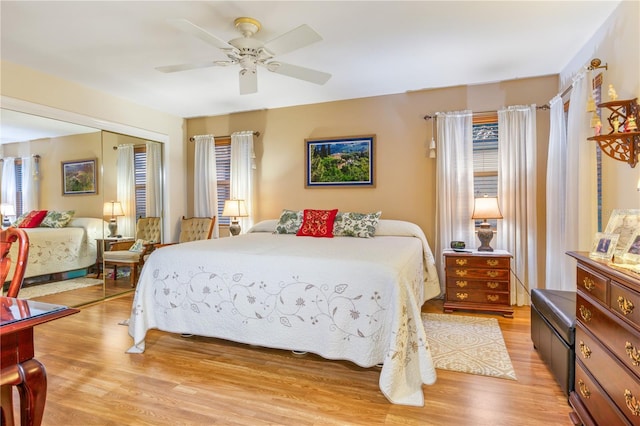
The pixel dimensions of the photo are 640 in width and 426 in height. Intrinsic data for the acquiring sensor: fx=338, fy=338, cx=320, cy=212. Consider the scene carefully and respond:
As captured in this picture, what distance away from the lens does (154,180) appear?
16.4 ft

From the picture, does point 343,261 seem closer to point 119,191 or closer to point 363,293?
point 363,293

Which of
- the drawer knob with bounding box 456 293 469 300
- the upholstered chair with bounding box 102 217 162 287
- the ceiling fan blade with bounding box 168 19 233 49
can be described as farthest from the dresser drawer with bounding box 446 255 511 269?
the upholstered chair with bounding box 102 217 162 287

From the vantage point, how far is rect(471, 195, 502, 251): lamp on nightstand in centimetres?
362

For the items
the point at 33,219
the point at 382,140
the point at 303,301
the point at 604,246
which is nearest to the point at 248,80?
the point at 303,301

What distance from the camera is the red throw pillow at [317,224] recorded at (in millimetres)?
3850

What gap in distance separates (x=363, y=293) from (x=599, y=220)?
2.07 metres

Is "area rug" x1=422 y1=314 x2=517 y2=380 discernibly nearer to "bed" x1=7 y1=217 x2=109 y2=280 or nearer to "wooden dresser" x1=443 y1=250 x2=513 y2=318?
"wooden dresser" x1=443 y1=250 x2=513 y2=318

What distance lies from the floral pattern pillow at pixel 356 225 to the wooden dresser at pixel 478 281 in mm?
836

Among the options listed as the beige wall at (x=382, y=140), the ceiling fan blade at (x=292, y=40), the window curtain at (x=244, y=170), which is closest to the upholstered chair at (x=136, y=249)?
the window curtain at (x=244, y=170)

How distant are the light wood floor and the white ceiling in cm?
258

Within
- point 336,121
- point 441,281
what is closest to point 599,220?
point 441,281

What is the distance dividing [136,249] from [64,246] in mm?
818

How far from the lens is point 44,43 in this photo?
2.95 m

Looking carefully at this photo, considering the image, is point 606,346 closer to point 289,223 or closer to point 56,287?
point 289,223
